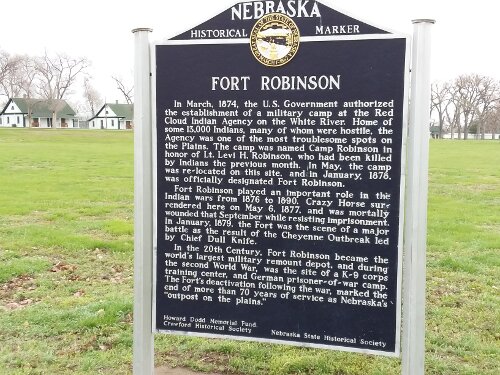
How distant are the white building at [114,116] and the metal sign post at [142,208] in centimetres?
8544

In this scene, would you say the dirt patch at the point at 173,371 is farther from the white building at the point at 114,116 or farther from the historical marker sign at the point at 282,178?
the white building at the point at 114,116

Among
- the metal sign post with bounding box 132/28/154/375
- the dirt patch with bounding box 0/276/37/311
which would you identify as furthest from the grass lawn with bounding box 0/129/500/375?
the metal sign post with bounding box 132/28/154/375

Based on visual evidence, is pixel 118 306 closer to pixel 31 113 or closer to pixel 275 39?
pixel 275 39

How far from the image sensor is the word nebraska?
3275mm

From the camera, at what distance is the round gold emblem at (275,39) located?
3301 millimetres

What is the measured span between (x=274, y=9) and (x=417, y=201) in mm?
1345

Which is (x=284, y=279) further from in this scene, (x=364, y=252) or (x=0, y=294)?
(x=0, y=294)

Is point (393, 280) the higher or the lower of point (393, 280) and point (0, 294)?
the higher

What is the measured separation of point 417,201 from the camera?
320cm

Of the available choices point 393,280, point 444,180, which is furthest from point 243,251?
point 444,180

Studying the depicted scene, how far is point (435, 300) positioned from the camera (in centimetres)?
588

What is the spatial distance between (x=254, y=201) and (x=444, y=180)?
54.7 ft

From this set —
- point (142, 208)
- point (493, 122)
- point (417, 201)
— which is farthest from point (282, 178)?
point (493, 122)

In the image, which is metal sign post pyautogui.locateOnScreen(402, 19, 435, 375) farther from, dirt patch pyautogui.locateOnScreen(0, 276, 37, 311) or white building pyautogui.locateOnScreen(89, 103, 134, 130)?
white building pyautogui.locateOnScreen(89, 103, 134, 130)
